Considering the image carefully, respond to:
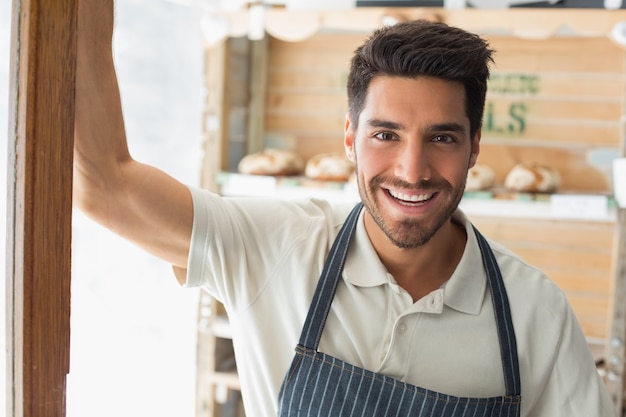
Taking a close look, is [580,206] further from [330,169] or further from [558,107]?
[330,169]

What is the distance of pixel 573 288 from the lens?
9.27 feet

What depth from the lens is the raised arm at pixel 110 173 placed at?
3.20 feet

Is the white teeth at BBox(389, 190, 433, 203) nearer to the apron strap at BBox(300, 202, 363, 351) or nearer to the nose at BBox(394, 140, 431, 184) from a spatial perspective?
the nose at BBox(394, 140, 431, 184)

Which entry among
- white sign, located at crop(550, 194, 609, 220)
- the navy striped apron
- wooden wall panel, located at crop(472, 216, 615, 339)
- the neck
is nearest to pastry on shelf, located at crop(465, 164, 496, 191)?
white sign, located at crop(550, 194, 609, 220)

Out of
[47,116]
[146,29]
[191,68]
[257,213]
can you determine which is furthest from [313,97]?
[47,116]

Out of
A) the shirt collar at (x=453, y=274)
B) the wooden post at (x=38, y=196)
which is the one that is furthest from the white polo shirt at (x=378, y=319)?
the wooden post at (x=38, y=196)

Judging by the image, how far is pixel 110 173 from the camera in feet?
3.70

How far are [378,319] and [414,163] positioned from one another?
0.98 feet

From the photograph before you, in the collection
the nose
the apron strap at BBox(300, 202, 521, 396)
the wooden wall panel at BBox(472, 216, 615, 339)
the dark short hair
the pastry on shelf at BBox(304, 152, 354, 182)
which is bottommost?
the wooden wall panel at BBox(472, 216, 615, 339)

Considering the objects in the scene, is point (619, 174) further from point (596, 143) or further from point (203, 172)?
point (203, 172)

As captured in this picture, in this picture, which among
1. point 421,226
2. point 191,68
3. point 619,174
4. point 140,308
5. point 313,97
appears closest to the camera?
point 421,226

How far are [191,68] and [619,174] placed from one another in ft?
5.16

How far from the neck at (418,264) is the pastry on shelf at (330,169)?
4.09ft

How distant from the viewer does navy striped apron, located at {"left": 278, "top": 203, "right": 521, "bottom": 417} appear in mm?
1270
